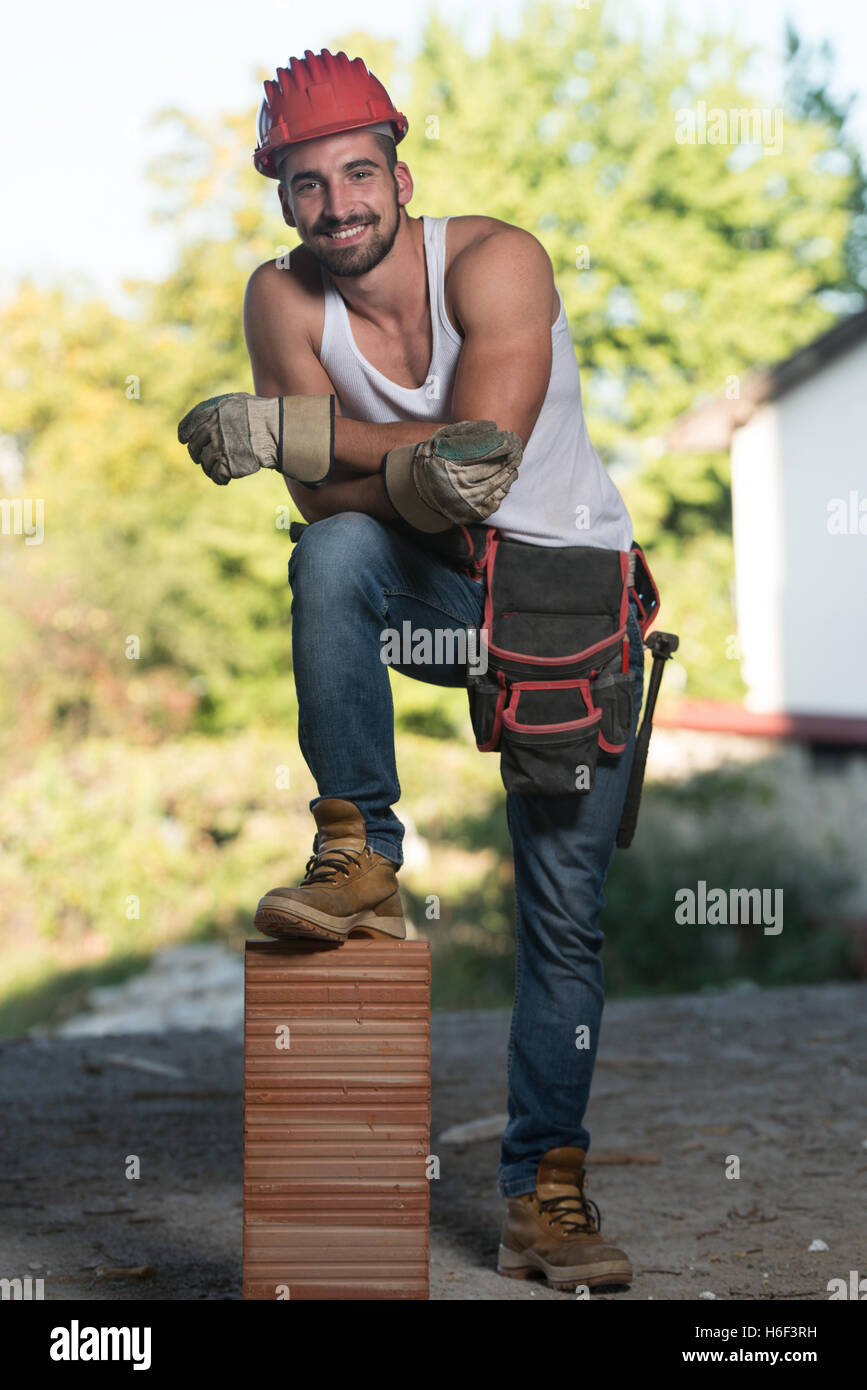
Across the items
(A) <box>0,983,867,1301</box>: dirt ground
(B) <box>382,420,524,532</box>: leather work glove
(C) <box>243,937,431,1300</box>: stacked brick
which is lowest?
(A) <box>0,983,867,1301</box>: dirt ground

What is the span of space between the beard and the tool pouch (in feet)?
1.97

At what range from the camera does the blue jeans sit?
297 cm

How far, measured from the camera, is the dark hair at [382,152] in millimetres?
3129

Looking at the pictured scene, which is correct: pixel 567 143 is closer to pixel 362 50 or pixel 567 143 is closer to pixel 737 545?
pixel 362 50

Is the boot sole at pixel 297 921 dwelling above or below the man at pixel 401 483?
below

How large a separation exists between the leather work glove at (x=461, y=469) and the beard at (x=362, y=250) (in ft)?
1.50
